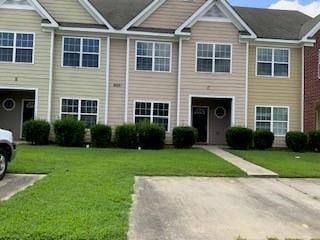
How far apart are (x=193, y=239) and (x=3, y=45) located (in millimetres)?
20985

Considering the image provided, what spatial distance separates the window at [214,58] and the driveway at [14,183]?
14960 millimetres

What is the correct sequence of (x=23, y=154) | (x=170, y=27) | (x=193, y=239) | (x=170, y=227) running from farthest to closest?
(x=170, y=27), (x=23, y=154), (x=170, y=227), (x=193, y=239)

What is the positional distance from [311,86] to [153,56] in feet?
30.6

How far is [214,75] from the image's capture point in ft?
86.4

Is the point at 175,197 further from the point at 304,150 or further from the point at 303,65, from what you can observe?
the point at 303,65

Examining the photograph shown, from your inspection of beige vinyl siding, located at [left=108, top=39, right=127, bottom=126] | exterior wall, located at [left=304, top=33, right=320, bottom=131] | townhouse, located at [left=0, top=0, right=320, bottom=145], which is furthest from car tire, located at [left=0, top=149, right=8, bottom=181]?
exterior wall, located at [left=304, top=33, right=320, bottom=131]

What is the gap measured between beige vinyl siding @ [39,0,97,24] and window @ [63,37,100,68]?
3.66ft

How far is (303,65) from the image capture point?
91.0 ft

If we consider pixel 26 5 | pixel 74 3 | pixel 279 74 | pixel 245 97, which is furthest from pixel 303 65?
pixel 26 5

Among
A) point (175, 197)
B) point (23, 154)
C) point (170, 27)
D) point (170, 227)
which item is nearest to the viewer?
point (170, 227)

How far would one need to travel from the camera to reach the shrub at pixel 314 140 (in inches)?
1014

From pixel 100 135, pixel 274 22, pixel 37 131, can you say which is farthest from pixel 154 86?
pixel 274 22

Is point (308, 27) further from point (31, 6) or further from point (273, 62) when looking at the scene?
point (31, 6)

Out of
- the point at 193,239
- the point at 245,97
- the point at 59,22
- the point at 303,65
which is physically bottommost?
the point at 193,239
